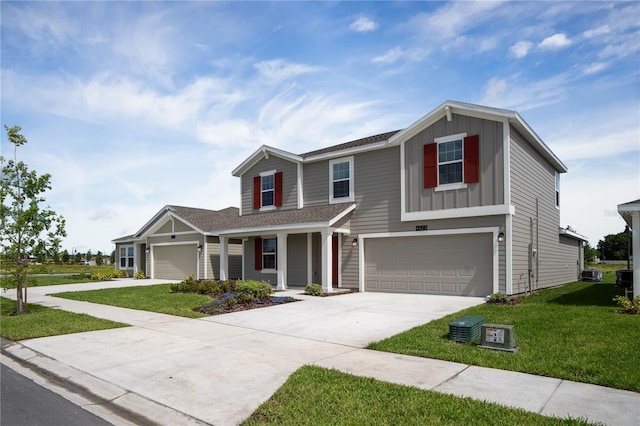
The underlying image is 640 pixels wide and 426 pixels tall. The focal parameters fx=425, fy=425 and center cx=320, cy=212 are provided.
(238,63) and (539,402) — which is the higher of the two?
(238,63)

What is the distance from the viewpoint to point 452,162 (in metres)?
15.3

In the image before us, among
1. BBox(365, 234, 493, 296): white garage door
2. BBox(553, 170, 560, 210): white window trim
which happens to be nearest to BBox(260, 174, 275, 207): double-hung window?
BBox(365, 234, 493, 296): white garage door

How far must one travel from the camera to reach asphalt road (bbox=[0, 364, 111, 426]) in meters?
4.67

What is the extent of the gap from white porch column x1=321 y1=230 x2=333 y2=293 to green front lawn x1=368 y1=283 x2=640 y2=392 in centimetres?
639

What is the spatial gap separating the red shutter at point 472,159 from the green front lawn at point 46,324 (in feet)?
38.0

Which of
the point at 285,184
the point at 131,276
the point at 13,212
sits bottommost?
the point at 131,276

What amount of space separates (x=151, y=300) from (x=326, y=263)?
654cm

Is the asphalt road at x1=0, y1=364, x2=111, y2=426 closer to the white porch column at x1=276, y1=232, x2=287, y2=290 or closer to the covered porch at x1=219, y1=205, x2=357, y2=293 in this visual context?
the covered porch at x1=219, y1=205, x2=357, y2=293

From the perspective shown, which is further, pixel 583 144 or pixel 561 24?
pixel 583 144

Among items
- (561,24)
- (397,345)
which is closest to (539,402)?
(397,345)

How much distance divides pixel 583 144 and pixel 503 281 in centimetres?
749

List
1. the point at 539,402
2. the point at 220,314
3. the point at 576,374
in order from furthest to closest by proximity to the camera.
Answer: the point at 220,314, the point at 576,374, the point at 539,402

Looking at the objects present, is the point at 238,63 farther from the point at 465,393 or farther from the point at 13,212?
the point at 465,393

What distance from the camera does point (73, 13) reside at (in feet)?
37.7
